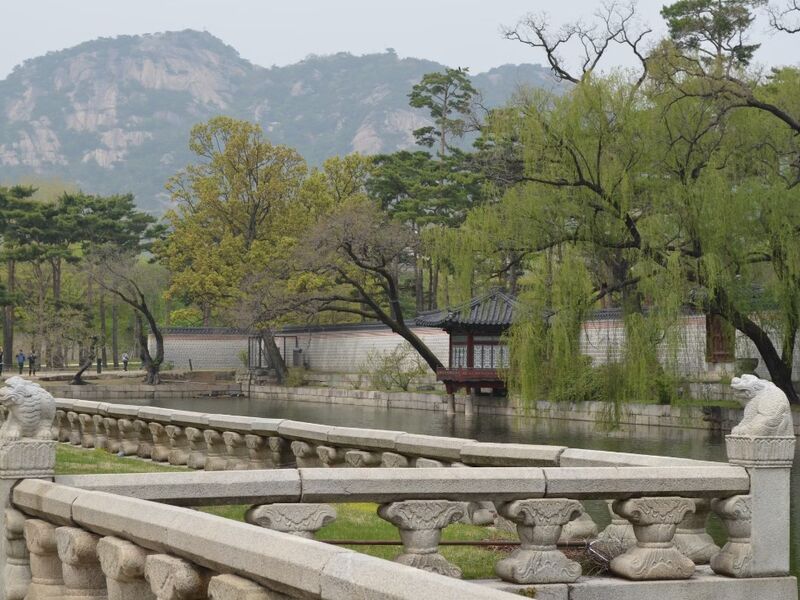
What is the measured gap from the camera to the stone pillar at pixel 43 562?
5746 mm

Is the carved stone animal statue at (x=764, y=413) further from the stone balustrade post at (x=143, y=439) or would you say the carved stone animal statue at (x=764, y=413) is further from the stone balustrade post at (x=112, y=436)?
the stone balustrade post at (x=112, y=436)

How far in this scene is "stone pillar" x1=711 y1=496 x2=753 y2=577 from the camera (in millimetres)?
6504

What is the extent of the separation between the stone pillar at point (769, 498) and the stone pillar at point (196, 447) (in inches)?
278

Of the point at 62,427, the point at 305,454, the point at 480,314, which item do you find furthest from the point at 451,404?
the point at 305,454

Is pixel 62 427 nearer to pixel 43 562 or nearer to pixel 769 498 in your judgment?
pixel 43 562

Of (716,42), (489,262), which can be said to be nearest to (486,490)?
(716,42)

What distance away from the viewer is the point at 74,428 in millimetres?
16906

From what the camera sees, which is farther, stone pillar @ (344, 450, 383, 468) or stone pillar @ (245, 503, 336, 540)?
stone pillar @ (344, 450, 383, 468)

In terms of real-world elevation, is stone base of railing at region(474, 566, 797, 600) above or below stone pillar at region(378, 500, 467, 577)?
below

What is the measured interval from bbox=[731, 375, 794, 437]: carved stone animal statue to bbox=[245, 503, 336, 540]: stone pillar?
8.38 ft

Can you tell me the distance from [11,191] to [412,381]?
2468 centimetres

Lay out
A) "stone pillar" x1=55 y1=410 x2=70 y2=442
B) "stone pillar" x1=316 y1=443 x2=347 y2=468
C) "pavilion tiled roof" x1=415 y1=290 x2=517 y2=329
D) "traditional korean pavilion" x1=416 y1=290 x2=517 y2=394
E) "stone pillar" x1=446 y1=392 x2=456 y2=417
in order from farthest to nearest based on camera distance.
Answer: "traditional korean pavilion" x1=416 y1=290 x2=517 y2=394 < "pavilion tiled roof" x1=415 y1=290 x2=517 y2=329 < "stone pillar" x1=446 y1=392 x2=456 y2=417 < "stone pillar" x1=55 y1=410 x2=70 y2=442 < "stone pillar" x1=316 y1=443 x2=347 y2=468

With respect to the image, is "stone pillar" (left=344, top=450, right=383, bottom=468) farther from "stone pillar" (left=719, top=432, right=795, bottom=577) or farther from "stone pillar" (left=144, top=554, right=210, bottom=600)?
"stone pillar" (left=144, top=554, right=210, bottom=600)

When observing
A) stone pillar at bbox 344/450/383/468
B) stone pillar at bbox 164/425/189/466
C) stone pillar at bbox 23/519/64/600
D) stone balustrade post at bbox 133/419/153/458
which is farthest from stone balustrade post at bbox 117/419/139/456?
stone pillar at bbox 23/519/64/600
